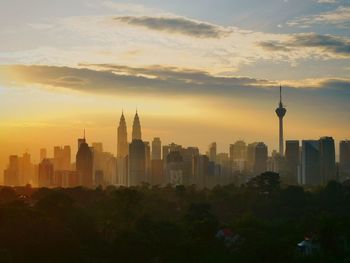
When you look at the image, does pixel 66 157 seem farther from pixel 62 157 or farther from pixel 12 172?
pixel 12 172

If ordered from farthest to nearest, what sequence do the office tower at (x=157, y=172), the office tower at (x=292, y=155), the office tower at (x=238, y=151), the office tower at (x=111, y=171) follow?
the office tower at (x=238, y=151) < the office tower at (x=292, y=155) < the office tower at (x=111, y=171) < the office tower at (x=157, y=172)

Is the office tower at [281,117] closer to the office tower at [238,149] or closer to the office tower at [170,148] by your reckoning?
the office tower at [238,149]

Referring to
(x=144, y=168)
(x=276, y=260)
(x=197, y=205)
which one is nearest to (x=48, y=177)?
(x=144, y=168)

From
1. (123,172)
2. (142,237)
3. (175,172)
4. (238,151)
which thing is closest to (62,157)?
(123,172)

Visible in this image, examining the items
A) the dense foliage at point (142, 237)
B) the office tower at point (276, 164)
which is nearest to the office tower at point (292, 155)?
the office tower at point (276, 164)

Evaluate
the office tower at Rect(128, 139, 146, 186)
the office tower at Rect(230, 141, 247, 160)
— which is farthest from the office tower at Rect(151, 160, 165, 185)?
the office tower at Rect(230, 141, 247, 160)
